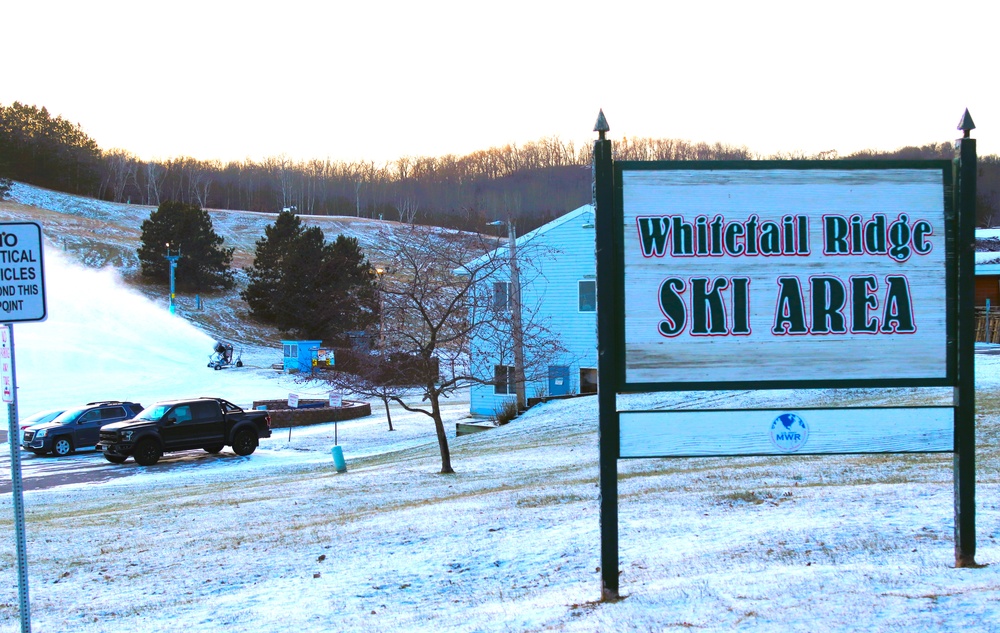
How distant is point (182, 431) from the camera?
23.8 metres

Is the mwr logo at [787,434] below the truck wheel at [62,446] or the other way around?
the other way around

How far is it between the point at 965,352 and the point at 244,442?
70.5 feet

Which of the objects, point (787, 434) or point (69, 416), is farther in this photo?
point (69, 416)

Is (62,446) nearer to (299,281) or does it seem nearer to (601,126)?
(601,126)

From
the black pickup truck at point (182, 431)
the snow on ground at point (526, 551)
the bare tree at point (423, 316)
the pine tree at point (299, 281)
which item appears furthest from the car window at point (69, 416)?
the pine tree at point (299, 281)

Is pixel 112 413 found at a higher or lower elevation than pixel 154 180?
lower

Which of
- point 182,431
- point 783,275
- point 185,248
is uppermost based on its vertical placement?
point 185,248

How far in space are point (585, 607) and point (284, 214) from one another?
6622 centimetres

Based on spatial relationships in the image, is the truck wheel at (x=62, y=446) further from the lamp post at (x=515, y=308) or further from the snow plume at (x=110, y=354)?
the snow plume at (x=110, y=354)

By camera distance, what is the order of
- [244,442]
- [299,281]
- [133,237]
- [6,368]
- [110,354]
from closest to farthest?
[6,368] < [244,442] < [110,354] < [299,281] < [133,237]

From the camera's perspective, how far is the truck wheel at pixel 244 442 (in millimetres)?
24547

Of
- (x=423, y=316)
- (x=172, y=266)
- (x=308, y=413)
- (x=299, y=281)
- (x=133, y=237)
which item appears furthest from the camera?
(x=133, y=237)

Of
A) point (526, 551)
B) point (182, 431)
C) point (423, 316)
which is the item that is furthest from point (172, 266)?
point (526, 551)

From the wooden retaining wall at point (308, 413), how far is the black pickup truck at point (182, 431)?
934 centimetres
